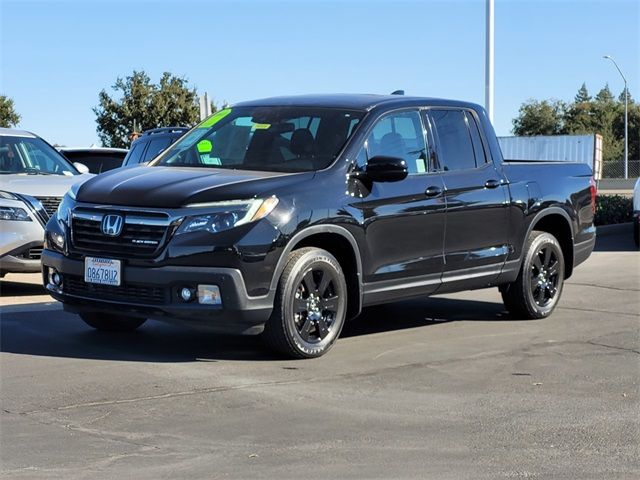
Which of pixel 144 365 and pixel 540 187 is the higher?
pixel 540 187

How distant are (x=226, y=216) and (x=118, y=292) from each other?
0.96 metres

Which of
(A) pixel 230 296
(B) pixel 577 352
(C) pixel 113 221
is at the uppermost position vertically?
(C) pixel 113 221

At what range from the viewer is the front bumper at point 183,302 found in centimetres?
655

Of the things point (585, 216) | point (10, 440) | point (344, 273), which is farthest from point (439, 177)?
point (10, 440)

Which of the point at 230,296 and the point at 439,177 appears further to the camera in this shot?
the point at 439,177

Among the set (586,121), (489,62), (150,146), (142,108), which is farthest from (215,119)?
(586,121)

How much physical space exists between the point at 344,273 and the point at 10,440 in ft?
10.1

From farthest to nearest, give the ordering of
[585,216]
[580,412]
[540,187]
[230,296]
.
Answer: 1. [585,216]
2. [540,187]
3. [230,296]
4. [580,412]

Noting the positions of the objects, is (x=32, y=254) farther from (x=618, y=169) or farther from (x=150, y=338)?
(x=618, y=169)

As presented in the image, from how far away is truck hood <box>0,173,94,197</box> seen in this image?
10.4 meters

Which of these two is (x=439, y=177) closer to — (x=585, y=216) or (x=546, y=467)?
(x=585, y=216)

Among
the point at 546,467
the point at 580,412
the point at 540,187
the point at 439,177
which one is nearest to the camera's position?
the point at 546,467

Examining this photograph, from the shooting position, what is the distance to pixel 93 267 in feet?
22.8

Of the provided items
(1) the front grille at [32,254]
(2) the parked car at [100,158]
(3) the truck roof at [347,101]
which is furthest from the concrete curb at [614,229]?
(1) the front grille at [32,254]
